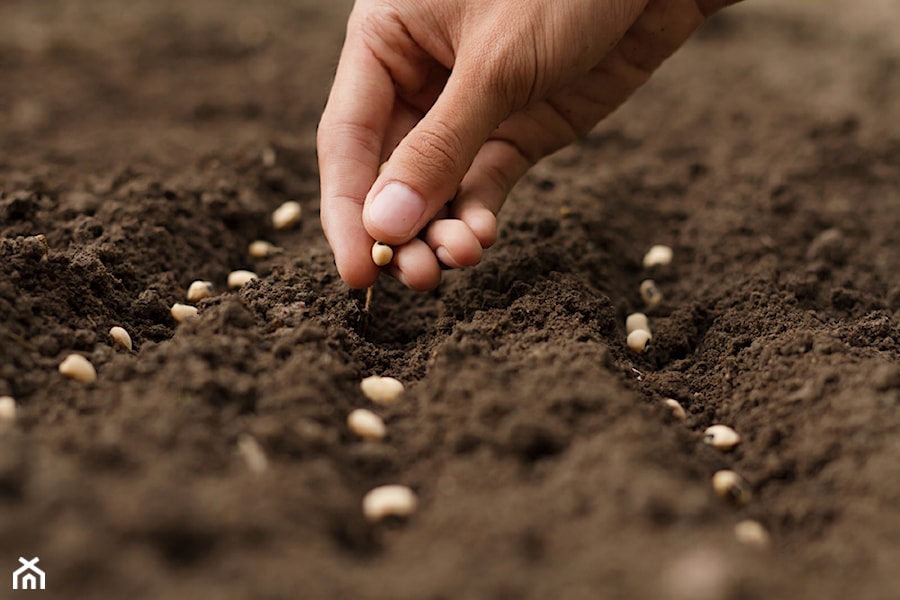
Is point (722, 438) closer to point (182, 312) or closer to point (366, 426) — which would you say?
point (366, 426)

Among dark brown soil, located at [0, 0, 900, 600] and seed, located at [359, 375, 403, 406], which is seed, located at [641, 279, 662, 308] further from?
seed, located at [359, 375, 403, 406]

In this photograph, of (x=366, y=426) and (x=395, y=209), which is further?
(x=395, y=209)

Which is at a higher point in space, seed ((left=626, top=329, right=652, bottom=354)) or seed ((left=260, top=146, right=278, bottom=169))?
seed ((left=260, top=146, right=278, bottom=169))

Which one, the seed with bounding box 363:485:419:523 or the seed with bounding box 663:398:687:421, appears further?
the seed with bounding box 663:398:687:421

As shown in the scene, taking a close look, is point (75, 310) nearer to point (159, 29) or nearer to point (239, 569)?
point (239, 569)

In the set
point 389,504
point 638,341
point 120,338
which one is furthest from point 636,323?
point 120,338

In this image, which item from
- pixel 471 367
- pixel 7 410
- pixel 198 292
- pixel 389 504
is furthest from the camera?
pixel 198 292

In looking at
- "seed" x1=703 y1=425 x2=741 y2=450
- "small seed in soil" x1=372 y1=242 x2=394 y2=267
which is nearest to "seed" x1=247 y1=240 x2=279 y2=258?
"small seed in soil" x1=372 y1=242 x2=394 y2=267
